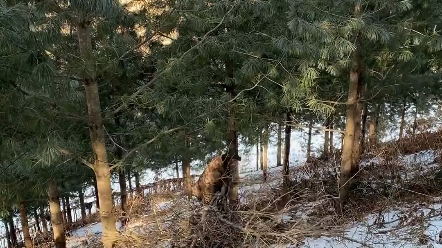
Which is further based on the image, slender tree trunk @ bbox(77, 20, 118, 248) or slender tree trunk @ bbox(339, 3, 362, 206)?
slender tree trunk @ bbox(339, 3, 362, 206)

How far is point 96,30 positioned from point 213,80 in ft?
9.87

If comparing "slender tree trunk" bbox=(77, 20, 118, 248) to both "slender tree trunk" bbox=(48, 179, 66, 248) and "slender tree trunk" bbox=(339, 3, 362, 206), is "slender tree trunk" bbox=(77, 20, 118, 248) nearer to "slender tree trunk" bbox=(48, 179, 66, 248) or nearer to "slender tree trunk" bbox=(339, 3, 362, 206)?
"slender tree trunk" bbox=(339, 3, 362, 206)

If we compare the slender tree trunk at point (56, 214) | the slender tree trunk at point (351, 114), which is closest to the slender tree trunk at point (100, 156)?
the slender tree trunk at point (351, 114)

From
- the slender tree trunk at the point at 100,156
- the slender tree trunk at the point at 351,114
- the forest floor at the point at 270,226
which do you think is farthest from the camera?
the slender tree trunk at the point at 351,114

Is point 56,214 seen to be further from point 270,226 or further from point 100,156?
point 270,226

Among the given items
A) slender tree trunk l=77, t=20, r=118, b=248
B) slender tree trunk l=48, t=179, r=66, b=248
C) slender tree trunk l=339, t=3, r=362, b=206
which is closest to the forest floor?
slender tree trunk l=77, t=20, r=118, b=248

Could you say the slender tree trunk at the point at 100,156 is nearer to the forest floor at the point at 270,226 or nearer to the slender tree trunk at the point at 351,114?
the forest floor at the point at 270,226

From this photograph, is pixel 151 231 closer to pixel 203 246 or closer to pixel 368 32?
pixel 203 246

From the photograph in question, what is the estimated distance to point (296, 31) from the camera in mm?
5016

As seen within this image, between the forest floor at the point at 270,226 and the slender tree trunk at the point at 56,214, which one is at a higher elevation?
the forest floor at the point at 270,226

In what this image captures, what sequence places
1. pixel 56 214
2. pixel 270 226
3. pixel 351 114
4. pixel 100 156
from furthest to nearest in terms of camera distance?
1. pixel 56 214
2. pixel 351 114
3. pixel 100 156
4. pixel 270 226

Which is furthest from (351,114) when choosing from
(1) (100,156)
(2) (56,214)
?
(2) (56,214)

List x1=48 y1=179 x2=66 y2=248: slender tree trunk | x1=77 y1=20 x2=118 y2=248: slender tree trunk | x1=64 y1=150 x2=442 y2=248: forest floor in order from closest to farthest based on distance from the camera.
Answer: x1=64 y1=150 x2=442 y2=248: forest floor, x1=77 y1=20 x2=118 y2=248: slender tree trunk, x1=48 y1=179 x2=66 y2=248: slender tree trunk

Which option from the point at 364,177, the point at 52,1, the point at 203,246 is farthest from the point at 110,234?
the point at 364,177
